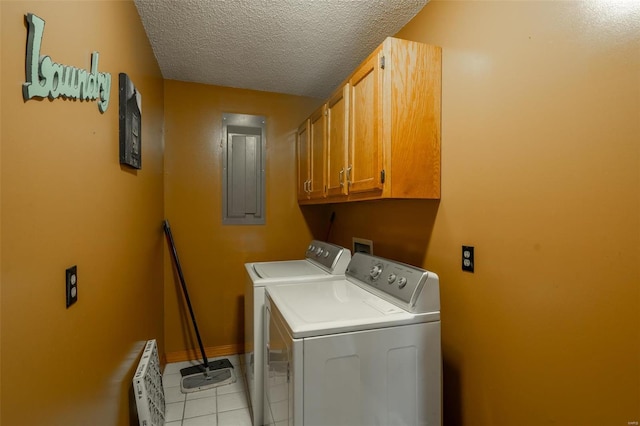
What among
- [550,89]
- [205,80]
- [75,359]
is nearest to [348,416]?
[75,359]

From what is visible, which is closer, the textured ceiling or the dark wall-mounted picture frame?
the dark wall-mounted picture frame

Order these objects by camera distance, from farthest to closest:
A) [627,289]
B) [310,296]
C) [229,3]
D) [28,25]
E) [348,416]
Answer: [229,3] < [310,296] < [348,416] < [627,289] < [28,25]

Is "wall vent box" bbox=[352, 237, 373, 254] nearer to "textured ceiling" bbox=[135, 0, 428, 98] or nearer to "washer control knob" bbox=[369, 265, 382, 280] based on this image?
"washer control knob" bbox=[369, 265, 382, 280]

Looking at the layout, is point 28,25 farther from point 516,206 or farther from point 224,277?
point 224,277

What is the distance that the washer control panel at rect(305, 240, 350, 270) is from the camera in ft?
6.54

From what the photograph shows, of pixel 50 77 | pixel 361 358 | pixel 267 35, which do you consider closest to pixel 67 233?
pixel 50 77

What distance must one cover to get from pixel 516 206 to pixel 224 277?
238 cm

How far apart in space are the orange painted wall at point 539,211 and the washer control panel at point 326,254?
0.61 meters

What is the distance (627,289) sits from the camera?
857 mm

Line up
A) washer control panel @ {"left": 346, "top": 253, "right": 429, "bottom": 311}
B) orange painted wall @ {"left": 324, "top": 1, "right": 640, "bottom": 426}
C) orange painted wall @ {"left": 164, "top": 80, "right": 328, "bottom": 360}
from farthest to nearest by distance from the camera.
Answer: orange painted wall @ {"left": 164, "top": 80, "right": 328, "bottom": 360} < washer control panel @ {"left": 346, "top": 253, "right": 429, "bottom": 311} < orange painted wall @ {"left": 324, "top": 1, "right": 640, "bottom": 426}

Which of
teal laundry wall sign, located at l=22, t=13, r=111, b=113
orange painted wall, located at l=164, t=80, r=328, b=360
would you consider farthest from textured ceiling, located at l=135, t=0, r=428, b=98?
teal laundry wall sign, located at l=22, t=13, r=111, b=113

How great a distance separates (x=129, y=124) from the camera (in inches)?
57.0

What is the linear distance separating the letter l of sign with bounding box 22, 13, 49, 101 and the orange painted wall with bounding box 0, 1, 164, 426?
1 centimetres

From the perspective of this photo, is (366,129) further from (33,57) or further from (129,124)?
(33,57)
